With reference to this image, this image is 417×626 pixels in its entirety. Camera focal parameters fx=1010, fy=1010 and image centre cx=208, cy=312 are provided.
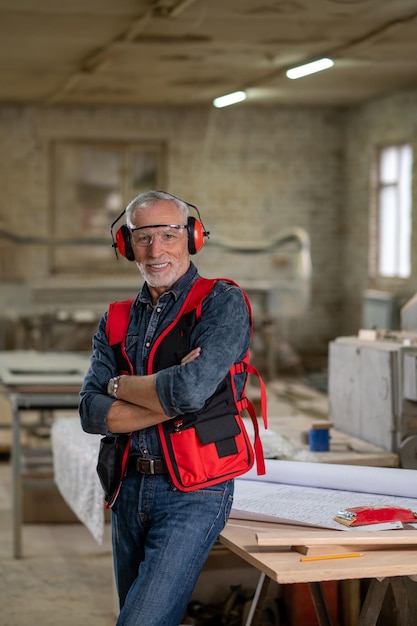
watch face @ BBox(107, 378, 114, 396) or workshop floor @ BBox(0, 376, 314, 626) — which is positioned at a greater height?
watch face @ BBox(107, 378, 114, 396)

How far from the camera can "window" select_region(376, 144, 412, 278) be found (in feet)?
40.3

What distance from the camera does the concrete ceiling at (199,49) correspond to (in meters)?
7.93

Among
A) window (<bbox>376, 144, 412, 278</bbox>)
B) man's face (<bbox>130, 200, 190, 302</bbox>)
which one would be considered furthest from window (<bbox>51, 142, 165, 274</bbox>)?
man's face (<bbox>130, 200, 190, 302</bbox>)

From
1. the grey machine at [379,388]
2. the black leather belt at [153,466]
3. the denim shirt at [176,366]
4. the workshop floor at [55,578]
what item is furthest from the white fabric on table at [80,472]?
the black leather belt at [153,466]

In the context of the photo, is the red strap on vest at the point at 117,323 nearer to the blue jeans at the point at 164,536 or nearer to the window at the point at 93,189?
the blue jeans at the point at 164,536

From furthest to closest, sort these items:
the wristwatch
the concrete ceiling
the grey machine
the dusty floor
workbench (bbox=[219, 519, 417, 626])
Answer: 1. the concrete ceiling
2. the dusty floor
3. the grey machine
4. the wristwatch
5. workbench (bbox=[219, 519, 417, 626])

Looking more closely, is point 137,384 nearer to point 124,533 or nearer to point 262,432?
point 124,533

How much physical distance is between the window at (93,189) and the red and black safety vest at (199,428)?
10.9 m

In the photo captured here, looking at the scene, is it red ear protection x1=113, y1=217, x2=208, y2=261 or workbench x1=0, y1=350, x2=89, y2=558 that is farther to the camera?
workbench x1=0, y1=350, x2=89, y2=558

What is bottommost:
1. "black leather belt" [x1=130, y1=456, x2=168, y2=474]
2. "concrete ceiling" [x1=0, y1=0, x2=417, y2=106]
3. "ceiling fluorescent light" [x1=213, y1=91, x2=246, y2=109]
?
"black leather belt" [x1=130, y1=456, x2=168, y2=474]

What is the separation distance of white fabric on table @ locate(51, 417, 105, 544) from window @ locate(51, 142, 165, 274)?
880 cm

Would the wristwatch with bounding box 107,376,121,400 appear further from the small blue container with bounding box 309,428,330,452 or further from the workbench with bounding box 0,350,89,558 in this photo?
the workbench with bounding box 0,350,89,558

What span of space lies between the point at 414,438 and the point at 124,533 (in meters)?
1.60

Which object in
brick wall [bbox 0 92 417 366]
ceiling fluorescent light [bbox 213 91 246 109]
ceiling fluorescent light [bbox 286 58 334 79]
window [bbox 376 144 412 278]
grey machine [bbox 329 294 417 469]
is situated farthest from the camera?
brick wall [bbox 0 92 417 366]
